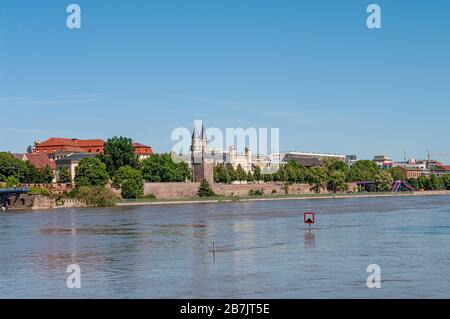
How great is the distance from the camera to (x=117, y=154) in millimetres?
91125

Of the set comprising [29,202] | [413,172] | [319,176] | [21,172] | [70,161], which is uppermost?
[70,161]

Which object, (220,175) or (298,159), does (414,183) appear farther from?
(220,175)

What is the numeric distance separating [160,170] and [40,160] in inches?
733

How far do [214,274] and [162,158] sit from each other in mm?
78803

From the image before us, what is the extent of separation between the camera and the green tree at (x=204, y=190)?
327 feet

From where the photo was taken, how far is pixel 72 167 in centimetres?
10619

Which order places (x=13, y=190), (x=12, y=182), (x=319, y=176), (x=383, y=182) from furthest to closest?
(x=383, y=182), (x=319, y=176), (x=12, y=182), (x=13, y=190)

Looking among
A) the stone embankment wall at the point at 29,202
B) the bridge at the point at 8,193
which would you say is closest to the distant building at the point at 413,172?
the stone embankment wall at the point at 29,202

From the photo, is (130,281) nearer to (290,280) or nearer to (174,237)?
(290,280)

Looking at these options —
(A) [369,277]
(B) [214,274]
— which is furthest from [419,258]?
(B) [214,274]

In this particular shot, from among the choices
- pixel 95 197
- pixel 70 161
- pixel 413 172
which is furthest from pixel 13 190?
pixel 413 172

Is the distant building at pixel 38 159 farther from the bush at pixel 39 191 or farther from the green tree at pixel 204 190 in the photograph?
the bush at pixel 39 191

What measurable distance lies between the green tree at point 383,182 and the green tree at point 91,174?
6447cm

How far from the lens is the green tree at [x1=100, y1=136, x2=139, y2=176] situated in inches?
3593
